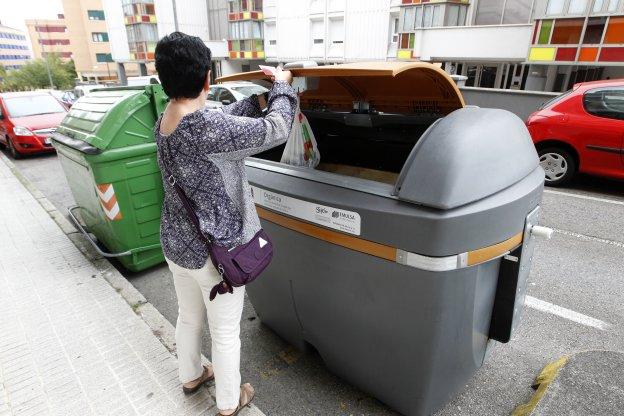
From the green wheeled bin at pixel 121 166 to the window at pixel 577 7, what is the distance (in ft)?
40.8

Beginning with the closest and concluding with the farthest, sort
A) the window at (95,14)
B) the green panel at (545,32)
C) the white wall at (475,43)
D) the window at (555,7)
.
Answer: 1. the window at (555,7)
2. the green panel at (545,32)
3. the white wall at (475,43)
4. the window at (95,14)

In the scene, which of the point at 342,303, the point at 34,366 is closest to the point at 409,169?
the point at 342,303

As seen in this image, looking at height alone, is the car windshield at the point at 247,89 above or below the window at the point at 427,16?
below

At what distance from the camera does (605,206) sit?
203 inches

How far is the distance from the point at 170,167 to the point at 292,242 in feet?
2.33

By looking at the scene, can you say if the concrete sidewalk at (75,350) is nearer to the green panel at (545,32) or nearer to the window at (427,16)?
the green panel at (545,32)

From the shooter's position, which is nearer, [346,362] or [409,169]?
[409,169]

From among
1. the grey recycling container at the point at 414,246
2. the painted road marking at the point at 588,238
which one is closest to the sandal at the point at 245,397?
the grey recycling container at the point at 414,246

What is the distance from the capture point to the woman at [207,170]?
1437 mm

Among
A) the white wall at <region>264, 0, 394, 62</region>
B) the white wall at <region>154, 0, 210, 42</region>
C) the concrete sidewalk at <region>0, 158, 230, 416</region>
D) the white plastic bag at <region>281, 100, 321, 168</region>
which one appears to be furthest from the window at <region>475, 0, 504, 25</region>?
the white wall at <region>154, 0, 210, 42</region>

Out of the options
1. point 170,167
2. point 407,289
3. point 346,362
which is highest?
point 170,167

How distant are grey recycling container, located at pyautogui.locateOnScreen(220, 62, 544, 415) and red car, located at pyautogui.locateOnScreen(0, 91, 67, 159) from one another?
8.48 meters

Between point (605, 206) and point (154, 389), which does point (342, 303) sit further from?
point (605, 206)

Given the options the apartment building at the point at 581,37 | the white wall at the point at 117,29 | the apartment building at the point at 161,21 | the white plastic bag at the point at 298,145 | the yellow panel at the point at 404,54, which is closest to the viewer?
the white plastic bag at the point at 298,145
